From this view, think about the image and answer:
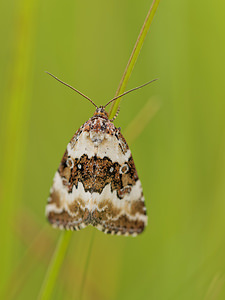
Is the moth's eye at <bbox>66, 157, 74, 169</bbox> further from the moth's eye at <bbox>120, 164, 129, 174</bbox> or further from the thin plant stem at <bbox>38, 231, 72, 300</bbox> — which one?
the thin plant stem at <bbox>38, 231, 72, 300</bbox>

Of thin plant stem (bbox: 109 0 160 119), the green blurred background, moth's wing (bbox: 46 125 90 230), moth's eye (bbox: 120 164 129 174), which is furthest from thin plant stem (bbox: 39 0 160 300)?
moth's eye (bbox: 120 164 129 174)

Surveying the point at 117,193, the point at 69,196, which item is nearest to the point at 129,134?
the point at 117,193

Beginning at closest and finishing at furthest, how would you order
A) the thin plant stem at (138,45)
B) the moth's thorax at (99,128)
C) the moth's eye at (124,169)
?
1. the thin plant stem at (138,45)
2. the moth's thorax at (99,128)
3. the moth's eye at (124,169)

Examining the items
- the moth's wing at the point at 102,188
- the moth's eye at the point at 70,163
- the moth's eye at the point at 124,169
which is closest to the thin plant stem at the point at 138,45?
the moth's wing at the point at 102,188

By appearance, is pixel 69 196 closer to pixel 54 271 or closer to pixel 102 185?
pixel 102 185

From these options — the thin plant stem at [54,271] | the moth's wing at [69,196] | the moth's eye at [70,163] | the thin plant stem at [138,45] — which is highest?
the thin plant stem at [138,45]

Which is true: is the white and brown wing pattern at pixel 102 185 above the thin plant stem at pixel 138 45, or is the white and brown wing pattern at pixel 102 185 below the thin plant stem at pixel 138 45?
below

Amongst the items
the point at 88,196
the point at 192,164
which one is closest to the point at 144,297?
the point at 88,196

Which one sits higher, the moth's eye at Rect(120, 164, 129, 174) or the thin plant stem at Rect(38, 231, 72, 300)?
the moth's eye at Rect(120, 164, 129, 174)

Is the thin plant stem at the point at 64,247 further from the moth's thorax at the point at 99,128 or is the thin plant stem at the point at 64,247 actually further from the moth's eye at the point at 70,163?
the moth's eye at the point at 70,163

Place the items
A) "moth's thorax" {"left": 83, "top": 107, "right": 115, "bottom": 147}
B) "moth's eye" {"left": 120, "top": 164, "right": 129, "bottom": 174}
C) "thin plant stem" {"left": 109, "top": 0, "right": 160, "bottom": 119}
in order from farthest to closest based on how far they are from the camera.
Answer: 1. "moth's eye" {"left": 120, "top": 164, "right": 129, "bottom": 174}
2. "moth's thorax" {"left": 83, "top": 107, "right": 115, "bottom": 147}
3. "thin plant stem" {"left": 109, "top": 0, "right": 160, "bottom": 119}
